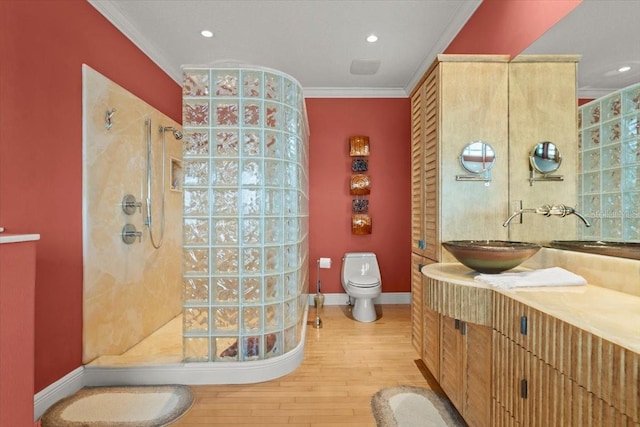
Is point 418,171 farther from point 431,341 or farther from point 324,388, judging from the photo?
point 324,388

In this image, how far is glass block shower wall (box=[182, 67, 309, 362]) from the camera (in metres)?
1.94

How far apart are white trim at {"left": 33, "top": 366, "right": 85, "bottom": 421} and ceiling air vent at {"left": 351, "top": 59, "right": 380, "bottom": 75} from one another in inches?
127

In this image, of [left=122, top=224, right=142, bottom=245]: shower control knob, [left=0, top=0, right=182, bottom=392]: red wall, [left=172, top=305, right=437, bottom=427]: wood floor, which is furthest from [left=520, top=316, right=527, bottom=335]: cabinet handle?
[left=122, top=224, right=142, bottom=245]: shower control knob

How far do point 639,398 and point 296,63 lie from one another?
3167 millimetres

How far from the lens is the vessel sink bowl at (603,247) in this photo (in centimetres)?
119

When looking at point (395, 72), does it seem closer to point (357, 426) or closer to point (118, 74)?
point (118, 74)

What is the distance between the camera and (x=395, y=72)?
323 centimetres

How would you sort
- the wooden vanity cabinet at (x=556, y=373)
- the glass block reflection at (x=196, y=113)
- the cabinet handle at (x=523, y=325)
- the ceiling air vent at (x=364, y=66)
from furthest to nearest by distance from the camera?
1. the ceiling air vent at (x=364, y=66)
2. the glass block reflection at (x=196, y=113)
3. the cabinet handle at (x=523, y=325)
4. the wooden vanity cabinet at (x=556, y=373)

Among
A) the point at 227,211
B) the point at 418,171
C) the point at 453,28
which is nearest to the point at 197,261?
the point at 227,211

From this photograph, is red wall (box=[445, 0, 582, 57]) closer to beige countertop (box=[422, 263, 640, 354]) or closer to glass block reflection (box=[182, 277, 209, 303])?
beige countertop (box=[422, 263, 640, 354])

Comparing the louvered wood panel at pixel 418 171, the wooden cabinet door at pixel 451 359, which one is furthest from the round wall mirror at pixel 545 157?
the wooden cabinet door at pixel 451 359

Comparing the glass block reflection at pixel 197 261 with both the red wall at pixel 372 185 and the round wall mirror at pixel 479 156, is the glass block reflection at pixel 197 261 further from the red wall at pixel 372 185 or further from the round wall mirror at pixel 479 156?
the red wall at pixel 372 185

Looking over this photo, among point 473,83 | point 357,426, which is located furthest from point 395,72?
point 357,426

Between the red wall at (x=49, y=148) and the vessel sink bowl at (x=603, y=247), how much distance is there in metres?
2.68
